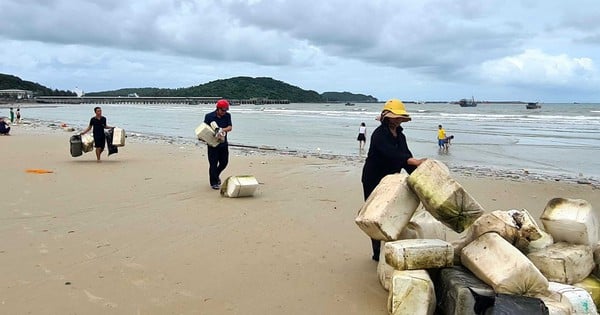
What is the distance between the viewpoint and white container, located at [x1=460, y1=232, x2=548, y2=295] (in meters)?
3.67

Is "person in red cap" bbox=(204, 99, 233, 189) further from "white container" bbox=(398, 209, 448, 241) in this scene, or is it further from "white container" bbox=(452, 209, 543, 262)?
"white container" bbox=(452, 209, 543, 262)

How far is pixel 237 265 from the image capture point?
210 inches

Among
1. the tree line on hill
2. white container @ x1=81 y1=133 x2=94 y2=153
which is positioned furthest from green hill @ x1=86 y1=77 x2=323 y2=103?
white container @ x1=81 y1=133 x2=94 y2=153

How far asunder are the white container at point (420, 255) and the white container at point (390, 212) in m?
0.28

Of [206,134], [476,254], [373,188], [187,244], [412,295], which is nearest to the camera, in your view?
[412,295]

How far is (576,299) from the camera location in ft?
12.1

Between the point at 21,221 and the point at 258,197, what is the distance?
3696mm

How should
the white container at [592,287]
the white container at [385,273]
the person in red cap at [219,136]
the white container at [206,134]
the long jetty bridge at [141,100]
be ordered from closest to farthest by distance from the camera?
the white container at [592,287]
the white container at [385,273]
the white container at [206,134]
the person in red cap at [219,136]
the long jetty bridge at [141,100]

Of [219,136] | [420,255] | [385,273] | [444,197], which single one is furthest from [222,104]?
[420,255]

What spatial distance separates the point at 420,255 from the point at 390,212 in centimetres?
51

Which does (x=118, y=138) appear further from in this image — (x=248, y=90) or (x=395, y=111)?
(x=248, y=90)

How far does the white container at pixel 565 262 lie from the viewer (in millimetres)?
4023

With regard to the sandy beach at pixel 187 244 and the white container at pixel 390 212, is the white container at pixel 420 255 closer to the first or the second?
the white container at pixel 390 212

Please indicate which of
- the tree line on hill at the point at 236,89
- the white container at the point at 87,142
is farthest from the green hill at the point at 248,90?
the white container at the point at 87,142
